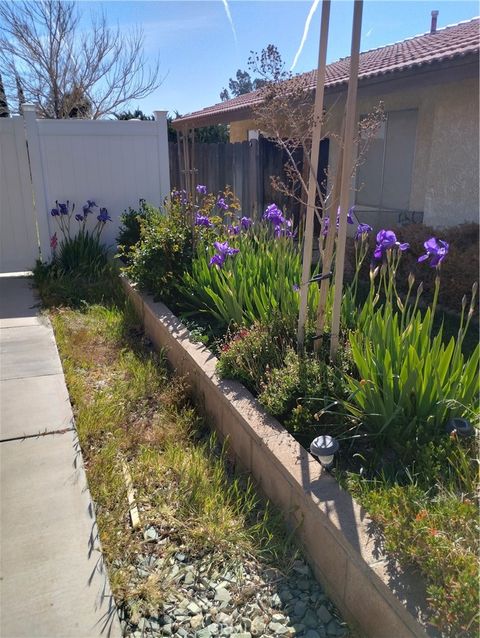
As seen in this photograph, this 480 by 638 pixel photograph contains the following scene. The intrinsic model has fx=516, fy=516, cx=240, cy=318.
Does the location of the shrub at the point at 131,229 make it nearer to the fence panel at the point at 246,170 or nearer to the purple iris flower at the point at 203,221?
the purple iris flower at the point at 203,221

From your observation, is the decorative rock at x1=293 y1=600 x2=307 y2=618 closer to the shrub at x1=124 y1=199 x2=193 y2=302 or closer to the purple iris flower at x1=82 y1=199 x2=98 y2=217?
the shrub at x1=124 y1=199 x2=193 y2=302

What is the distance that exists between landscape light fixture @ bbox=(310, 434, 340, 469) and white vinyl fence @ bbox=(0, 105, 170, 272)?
550cm

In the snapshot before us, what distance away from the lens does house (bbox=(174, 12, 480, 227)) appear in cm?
606

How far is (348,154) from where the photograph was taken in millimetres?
2557

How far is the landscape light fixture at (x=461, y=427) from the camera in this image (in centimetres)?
227

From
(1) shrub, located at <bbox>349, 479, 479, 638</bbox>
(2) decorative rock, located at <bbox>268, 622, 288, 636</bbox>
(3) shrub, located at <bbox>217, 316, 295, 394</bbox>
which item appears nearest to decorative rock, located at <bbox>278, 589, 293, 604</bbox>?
(2) decorative rock, located at <bbox>268, 622, 288, 636</bbox>

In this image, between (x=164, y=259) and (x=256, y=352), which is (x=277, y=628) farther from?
(x=164, y=259)

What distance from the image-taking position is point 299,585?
2.13 meters

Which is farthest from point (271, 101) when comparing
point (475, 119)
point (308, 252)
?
point (475, 119)

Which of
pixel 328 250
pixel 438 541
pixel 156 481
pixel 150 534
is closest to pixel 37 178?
pixel 328 250

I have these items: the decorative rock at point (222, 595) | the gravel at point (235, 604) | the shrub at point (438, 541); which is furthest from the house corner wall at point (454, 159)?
the decorative rock at point (222, 595)

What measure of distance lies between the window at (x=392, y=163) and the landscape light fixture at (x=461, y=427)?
18.3 feet

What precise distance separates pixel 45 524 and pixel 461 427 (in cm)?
194

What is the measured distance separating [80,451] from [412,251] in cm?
429
